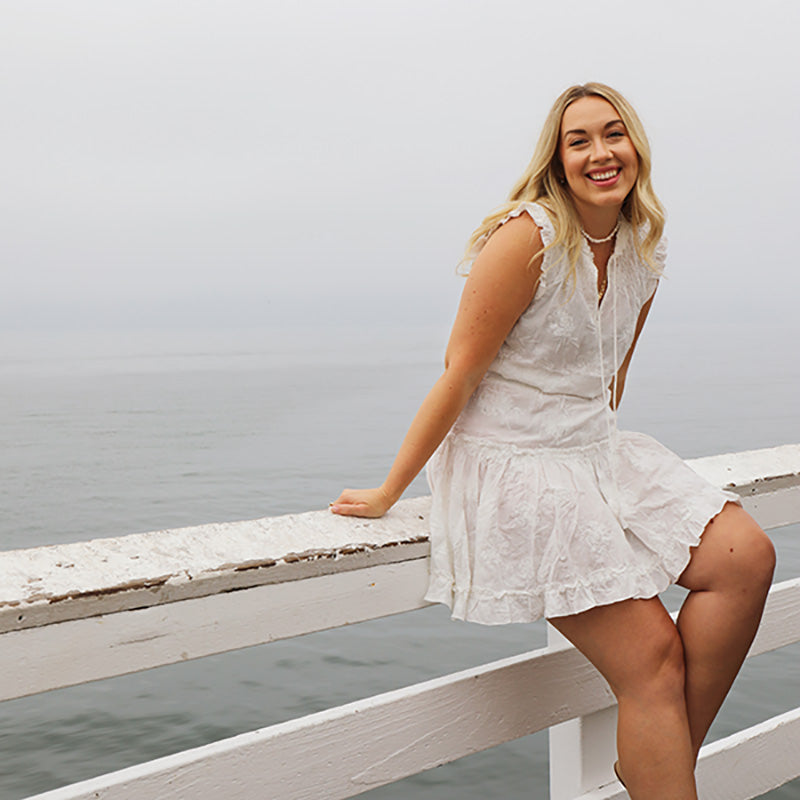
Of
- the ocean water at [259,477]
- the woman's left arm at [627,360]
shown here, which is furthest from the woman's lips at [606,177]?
the ocean water at [259,477]

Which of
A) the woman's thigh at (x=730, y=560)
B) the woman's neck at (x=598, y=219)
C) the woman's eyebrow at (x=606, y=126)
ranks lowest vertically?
the woman's thigh at (x=730, y=560)

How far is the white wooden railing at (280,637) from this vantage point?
0.93m

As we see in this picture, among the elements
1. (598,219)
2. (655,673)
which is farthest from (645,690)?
(598,219)

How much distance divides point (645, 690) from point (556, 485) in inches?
12.1

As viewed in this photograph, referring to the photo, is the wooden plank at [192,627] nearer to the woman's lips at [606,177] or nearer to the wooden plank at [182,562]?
the wooden plank at [182,562]

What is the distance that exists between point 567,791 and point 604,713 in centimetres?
13

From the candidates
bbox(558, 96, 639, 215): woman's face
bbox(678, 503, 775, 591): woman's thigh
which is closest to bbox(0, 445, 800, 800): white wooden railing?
bbox(678, 503, 775, 591): woman's thigh

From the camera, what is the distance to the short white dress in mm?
1304

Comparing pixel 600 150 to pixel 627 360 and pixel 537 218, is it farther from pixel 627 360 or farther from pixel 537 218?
pixel 627 360

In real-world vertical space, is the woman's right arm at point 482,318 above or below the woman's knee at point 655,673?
above

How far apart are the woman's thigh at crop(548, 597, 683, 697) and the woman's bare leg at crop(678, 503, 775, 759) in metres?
0.03

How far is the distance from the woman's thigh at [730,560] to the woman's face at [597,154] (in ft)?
1.81

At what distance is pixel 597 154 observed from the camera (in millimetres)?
1476

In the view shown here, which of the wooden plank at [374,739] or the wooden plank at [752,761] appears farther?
the wooden plank at [752,761]
